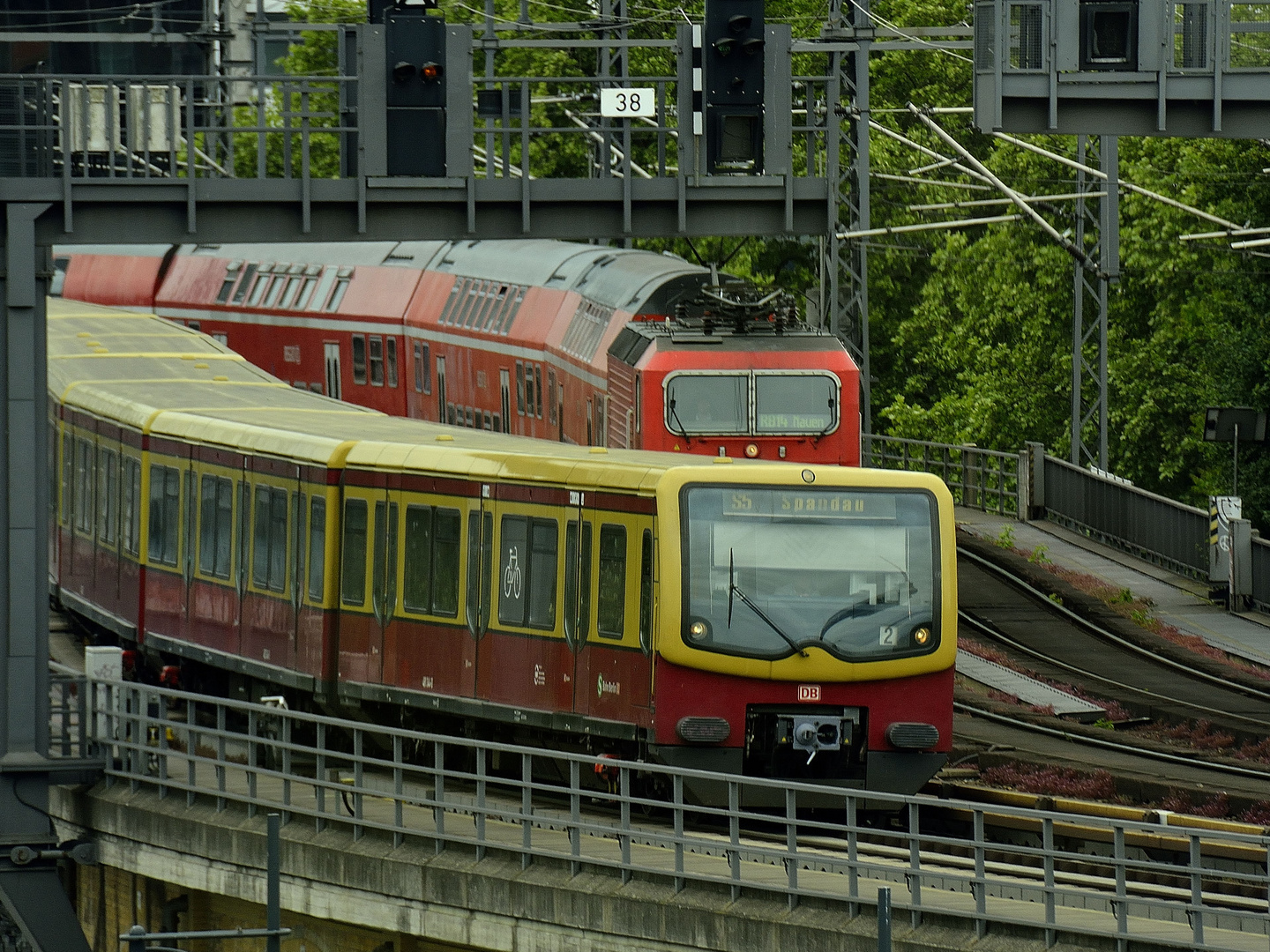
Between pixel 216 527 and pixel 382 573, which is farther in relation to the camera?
pixel 216 527

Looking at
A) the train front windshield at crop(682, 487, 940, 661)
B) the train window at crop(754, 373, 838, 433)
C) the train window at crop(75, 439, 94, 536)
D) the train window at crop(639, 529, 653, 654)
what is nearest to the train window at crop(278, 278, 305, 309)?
the train window at crop(75, 439, 94, 536)

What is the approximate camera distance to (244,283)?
4797 centimetres

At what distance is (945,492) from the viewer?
61.0ft

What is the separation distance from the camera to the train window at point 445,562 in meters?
20.8

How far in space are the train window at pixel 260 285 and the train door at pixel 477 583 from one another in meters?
27.2

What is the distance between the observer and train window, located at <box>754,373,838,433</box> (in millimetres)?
28453

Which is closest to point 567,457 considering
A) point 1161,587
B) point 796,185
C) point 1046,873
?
point 796,185

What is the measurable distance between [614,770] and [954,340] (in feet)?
132

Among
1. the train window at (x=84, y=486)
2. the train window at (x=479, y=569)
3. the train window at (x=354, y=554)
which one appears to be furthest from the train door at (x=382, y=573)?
the train window at (x=84, y=486)

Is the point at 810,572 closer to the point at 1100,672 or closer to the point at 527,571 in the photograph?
the point at 527,571

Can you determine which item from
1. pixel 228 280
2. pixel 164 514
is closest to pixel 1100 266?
pixel 164 514

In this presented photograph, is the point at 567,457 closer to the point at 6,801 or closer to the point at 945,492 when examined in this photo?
the point at 945,492

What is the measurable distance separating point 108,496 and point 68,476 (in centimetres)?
220

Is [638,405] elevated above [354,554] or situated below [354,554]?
above
